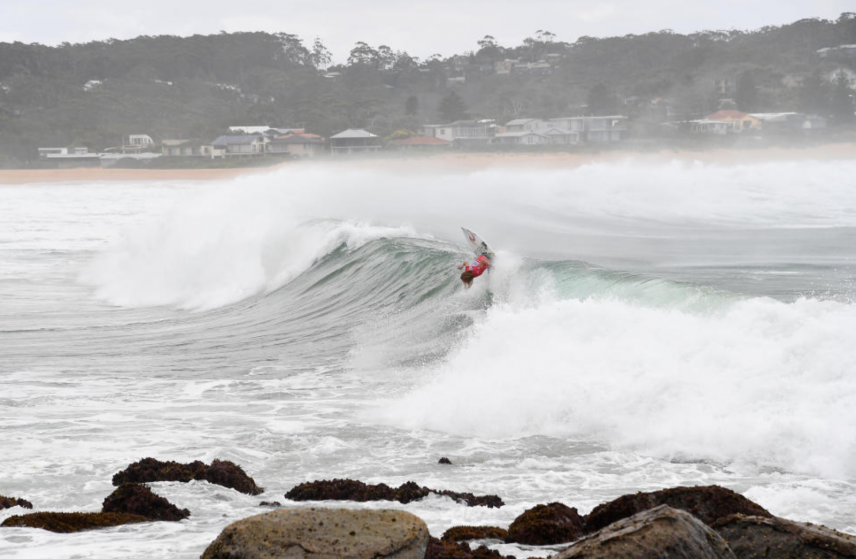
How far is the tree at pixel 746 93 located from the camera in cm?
9794

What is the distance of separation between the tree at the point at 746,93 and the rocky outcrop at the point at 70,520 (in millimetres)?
97818

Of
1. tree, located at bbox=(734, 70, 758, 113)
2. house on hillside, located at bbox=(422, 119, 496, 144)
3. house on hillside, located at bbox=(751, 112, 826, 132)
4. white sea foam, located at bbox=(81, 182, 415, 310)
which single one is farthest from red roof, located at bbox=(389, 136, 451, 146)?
white sea foam, located at bbox=(81, 182, 415, 310)

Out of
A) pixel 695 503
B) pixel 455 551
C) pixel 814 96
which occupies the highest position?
pixel 814 96

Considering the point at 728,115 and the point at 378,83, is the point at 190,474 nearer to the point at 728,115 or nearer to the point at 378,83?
the point at 728,115

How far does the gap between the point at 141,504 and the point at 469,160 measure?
7960cm

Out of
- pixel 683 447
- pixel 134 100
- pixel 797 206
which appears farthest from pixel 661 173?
pixel 134 100

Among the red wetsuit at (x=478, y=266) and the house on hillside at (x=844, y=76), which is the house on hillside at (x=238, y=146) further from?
the red wetsuit at (x=478, y=266)

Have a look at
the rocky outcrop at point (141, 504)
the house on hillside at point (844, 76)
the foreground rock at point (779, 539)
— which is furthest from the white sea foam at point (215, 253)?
the house on hillside at point (844, 76)

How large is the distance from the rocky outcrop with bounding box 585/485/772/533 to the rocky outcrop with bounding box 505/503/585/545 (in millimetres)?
341

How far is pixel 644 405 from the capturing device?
35.0 feet

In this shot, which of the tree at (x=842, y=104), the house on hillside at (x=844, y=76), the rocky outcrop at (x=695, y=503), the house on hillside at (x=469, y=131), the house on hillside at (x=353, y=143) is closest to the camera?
the rocky outcrop at (x=695, y=503)

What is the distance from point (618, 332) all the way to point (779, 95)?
93248 millimetres

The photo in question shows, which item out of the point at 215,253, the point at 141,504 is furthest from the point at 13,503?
the point at 215,253

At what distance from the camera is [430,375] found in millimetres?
13594
